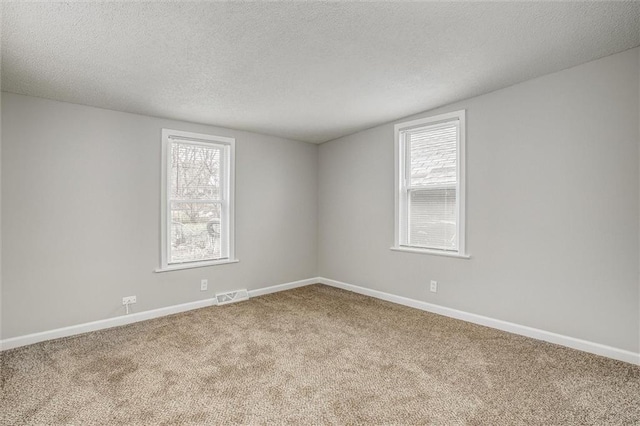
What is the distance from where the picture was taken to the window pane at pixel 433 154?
11.9 ft

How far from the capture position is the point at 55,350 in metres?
2.82

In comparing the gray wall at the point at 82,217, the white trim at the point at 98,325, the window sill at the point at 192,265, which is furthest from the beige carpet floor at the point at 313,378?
the window sill at the point at 192,265

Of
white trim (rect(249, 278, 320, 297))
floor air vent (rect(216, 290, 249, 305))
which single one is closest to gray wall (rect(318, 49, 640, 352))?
white trim (rect(249, 278, 320, 297))

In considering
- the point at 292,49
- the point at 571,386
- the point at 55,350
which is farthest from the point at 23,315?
the point at 571,386

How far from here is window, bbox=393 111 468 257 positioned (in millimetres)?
3537

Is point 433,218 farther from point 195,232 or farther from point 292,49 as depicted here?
point 195,232

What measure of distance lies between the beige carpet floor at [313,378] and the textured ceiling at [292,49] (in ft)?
7.50

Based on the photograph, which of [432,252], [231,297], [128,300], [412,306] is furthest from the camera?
[231,297]

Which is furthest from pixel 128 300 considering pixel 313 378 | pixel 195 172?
pixel 313 378

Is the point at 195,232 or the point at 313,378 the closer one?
the point at 313,378

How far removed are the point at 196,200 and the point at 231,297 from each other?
1.33 meters

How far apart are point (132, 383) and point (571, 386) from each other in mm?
2949

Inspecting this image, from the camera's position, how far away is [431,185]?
3.80m

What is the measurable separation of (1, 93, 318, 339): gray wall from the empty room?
20 millimetres
